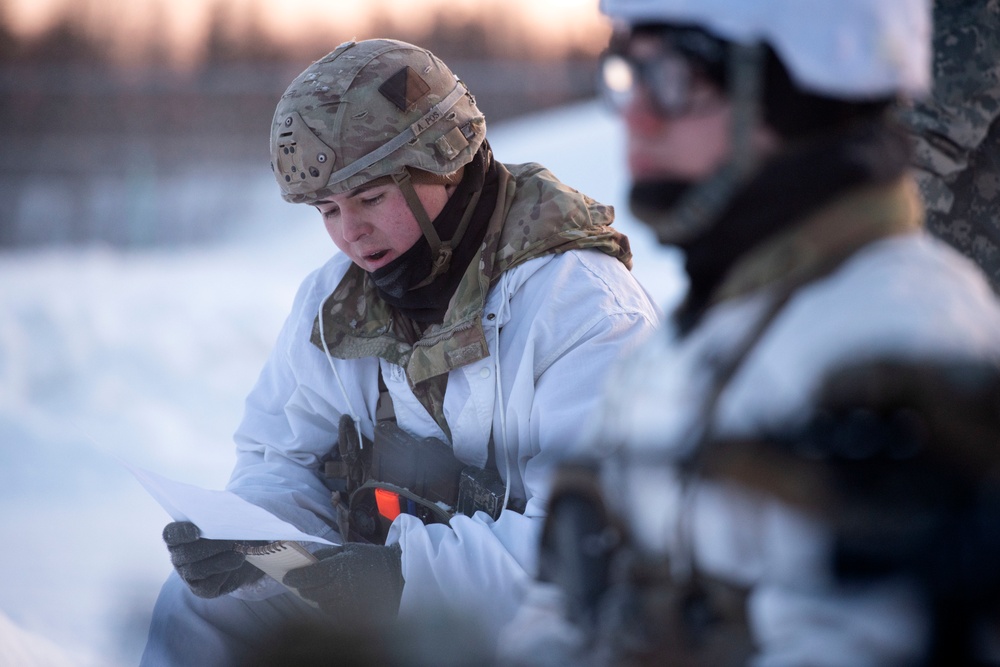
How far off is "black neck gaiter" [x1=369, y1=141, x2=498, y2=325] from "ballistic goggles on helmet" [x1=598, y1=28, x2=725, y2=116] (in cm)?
116

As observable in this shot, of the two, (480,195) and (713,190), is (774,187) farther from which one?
(480,195)

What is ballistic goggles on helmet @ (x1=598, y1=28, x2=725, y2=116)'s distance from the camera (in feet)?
3.70

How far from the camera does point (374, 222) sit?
2299mm

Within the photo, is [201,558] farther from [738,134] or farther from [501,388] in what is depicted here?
[738,134]

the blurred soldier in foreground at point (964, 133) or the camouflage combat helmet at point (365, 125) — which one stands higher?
the camouflage combat helmet at point (365, 125)

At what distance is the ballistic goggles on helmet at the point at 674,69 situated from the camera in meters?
1.13

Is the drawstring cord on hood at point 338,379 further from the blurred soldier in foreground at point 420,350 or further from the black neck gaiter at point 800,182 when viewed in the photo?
the black neck gaiter at point 800,182

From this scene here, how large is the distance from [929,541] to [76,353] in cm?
626

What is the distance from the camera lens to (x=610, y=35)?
132 cm

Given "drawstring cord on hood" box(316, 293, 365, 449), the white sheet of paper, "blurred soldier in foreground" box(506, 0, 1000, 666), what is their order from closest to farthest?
"blurred soldier in foreground" box(506, 0, 1000, 666), the white sheet of paper, "drawstring cord on hood" box(316, 293, 365, 449)

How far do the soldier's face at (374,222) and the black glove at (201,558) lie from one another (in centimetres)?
69

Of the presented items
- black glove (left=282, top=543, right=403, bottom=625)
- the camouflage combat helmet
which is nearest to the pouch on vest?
black glove (left=282, top=543, right=403, bottom=625)

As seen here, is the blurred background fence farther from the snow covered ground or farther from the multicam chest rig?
the multicam chest rig

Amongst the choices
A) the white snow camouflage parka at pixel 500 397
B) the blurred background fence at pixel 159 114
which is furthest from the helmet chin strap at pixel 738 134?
the blurred background fence at pixel 159 114
